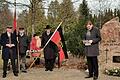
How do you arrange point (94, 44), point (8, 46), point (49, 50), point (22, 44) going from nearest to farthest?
point (94, 44) → point (8, 46) → point (22, 44) → point (49, 50)

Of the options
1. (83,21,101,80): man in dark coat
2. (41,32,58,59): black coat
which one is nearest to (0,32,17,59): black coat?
(41,32,58,59): black coat

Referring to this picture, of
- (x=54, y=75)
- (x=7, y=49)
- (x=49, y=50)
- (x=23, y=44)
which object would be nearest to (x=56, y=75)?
(x=54, y=75)

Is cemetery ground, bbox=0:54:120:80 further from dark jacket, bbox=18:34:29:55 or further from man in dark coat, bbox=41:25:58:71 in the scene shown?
dark jacket, bbox=18:34:29:55

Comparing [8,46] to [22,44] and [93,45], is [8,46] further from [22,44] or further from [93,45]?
[93,45]

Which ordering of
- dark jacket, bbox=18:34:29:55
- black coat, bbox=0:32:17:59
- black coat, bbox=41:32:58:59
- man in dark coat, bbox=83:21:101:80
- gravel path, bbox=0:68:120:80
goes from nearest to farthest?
man in dark coat, bbox=83:21:101:80 < gravel path, bbox=0:68:120:80 < black coat, bbox=0:32:17:59 < dark jacket, bbox=18:34:29:55 < black coat, bbox=41:32:58:59

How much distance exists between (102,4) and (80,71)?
787 inches

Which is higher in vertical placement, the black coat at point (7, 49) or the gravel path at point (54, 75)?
the black coat at point (7, 49)

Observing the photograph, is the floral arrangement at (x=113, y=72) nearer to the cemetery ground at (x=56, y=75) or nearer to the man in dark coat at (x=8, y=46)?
the cemetery ground at (x=56, y=75)

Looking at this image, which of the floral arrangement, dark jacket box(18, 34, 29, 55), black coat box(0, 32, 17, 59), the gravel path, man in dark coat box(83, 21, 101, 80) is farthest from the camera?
dark jacket box(18, 34, 29, 55)

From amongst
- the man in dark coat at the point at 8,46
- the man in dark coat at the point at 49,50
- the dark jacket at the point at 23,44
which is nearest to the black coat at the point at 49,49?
the man in dark coat at the point at 49,50

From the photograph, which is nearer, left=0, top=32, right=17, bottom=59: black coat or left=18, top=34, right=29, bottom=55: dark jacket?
left=0, top=32, right=17, bottom=59: black coat

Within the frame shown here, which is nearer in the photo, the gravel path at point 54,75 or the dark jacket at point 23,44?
the gravel path at point 54,75

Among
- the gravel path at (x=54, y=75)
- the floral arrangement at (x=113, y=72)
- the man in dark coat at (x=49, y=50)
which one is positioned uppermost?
the man in dark coat at (x=49, y=50)

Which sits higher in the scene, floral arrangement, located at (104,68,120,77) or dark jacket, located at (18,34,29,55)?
dark jacket, located at (18,34,29,55)
